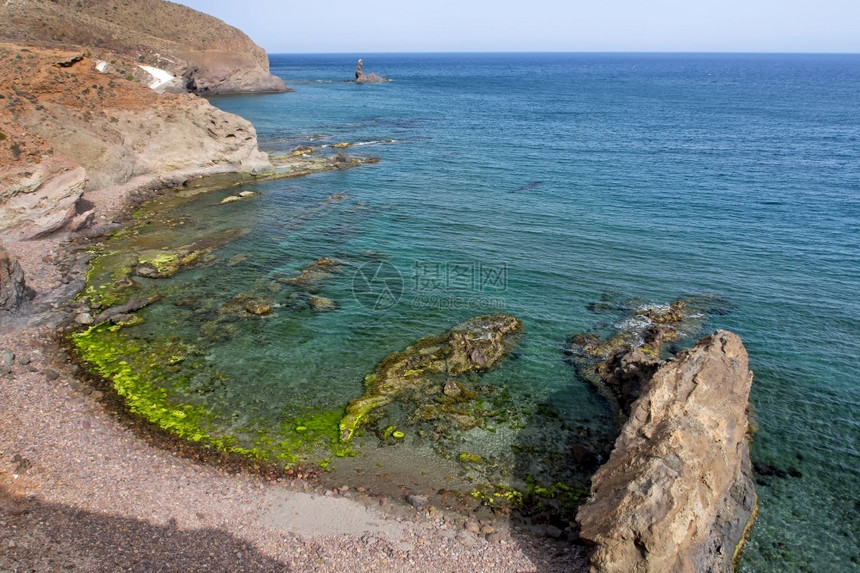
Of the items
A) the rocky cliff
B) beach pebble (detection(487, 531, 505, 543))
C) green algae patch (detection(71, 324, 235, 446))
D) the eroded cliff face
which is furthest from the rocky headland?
the rocky cliff

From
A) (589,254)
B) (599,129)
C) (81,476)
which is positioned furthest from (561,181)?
(81,476)

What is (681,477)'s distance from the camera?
19312 mm

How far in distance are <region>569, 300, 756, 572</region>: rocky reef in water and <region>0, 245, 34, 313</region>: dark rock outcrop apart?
35.8 metres

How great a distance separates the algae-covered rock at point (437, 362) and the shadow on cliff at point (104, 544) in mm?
7905

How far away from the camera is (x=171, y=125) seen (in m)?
65.4

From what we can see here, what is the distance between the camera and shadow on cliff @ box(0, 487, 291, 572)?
1873 centimetres

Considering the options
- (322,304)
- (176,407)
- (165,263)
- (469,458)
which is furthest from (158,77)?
(469,458)

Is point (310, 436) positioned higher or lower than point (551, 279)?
lower

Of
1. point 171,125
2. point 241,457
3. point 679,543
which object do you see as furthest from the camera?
point 171,125

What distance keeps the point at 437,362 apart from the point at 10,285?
27.4 m

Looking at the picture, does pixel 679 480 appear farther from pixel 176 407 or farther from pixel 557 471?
pixel 176 407

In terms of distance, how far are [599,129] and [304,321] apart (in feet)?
272

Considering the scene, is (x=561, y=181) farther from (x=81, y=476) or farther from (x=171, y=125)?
(x=81, y=476)

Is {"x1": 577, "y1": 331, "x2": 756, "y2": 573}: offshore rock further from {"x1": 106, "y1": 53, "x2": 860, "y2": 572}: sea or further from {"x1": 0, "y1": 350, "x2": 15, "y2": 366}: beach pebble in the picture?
{"x1": 0, "y1": 350, "x2": 15, "y2": 366}: beach pebble
